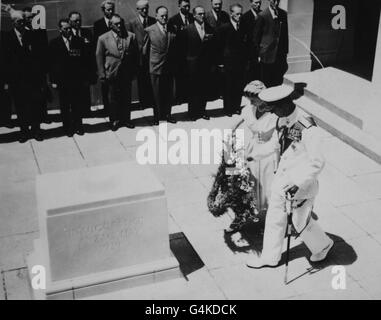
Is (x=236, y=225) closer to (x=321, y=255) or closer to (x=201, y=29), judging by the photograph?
(x=321, y=255)

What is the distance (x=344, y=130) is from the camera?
9.98 meters

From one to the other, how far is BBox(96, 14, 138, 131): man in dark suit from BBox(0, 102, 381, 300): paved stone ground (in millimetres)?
648

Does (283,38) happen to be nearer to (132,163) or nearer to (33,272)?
(132,163)

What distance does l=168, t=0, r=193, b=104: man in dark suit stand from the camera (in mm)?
10633

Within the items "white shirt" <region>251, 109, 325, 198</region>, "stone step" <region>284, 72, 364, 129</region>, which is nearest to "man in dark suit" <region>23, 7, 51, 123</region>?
"stone step" <region>284, 72, 364, 129</region>

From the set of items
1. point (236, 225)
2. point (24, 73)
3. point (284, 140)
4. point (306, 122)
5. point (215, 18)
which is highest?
point (215, 18)

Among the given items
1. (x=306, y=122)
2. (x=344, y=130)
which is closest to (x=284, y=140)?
(x=306, y=122)

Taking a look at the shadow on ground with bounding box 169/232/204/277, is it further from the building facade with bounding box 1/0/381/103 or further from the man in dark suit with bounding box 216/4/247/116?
the building facade with bounding box 1/0/381/103

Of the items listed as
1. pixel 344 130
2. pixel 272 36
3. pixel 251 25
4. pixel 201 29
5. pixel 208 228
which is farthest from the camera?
pixel 251 25

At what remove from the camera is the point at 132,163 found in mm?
6348

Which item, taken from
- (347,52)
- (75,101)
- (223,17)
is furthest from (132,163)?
(347,52)

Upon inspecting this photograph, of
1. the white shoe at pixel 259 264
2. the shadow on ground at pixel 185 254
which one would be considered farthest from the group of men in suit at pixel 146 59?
the white shoe at pixel 259 264

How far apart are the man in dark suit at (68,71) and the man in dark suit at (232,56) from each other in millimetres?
2491

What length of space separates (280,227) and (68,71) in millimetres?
5236
